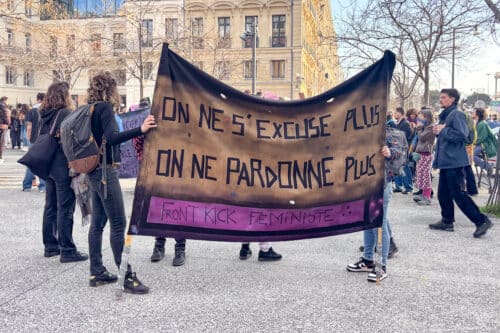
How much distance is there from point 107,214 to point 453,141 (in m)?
4.76

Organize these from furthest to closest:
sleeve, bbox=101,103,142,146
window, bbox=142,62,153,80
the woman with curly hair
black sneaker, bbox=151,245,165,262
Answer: window, bbox=142,62,153,80
black sneaker, bbox=151,245,165,262
the woman with curly hair
sleeve, bbox=101,103,142,146

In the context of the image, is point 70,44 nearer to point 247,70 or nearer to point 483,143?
point 247,70

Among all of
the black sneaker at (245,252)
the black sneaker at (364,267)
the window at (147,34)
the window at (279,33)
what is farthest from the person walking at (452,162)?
the window at (279,33)

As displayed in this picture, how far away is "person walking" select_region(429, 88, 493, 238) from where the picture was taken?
6781 millimetres

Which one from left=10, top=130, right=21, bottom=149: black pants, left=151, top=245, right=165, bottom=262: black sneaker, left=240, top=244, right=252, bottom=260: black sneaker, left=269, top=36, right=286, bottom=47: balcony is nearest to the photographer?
left=151, top=245, right=165, bottom=262: black sneaker

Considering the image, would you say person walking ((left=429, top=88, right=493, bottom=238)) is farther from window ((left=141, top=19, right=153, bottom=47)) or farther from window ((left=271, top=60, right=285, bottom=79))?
window ((left=271, top=60, right=285, bottom=79))

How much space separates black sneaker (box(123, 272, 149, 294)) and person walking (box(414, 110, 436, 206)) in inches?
249

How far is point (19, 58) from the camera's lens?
102 ft

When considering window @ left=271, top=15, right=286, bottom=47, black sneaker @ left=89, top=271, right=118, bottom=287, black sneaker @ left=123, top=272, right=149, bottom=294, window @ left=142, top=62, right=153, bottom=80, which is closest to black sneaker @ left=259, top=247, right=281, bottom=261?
black sneaker @ left=123, top=272, right=149, bottom=294

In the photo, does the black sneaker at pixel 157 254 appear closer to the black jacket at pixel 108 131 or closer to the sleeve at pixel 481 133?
the black jacket at pixel 108 131

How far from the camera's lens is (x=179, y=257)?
5.32 meters

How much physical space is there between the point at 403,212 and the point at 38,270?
5844mm

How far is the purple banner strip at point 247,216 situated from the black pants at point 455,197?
2808 millimetres

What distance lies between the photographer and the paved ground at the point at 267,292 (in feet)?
12.3
